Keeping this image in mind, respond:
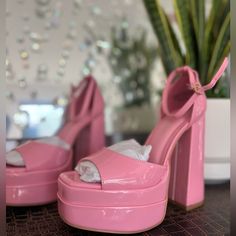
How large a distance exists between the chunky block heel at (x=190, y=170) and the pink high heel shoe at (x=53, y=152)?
26cm

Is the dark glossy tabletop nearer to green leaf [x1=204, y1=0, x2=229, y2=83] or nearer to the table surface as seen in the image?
the table surface

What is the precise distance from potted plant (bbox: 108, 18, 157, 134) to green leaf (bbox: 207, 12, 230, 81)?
0.34 meters

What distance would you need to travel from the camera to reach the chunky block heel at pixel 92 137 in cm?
86

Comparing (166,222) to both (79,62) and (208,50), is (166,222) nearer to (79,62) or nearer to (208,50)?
(208,50)

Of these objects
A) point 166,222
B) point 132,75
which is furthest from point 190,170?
point 132,75

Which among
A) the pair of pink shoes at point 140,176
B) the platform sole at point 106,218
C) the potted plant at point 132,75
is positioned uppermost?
the potted plant at point 132,75

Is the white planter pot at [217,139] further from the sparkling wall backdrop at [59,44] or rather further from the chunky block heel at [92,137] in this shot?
the sparkling wall backdrop at [59,44]

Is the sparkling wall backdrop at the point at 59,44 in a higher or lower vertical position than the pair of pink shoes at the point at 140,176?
higher

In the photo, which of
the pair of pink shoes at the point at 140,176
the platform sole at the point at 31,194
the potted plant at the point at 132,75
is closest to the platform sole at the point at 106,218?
the pair of pink shoes at the point at 140,176

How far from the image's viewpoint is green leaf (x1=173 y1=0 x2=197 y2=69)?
82cm

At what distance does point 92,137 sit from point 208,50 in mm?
402

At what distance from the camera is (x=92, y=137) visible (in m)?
0.86

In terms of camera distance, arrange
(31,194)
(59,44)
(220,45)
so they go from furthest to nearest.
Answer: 1. (59,44)
2. (220,45)
3. (31,194)

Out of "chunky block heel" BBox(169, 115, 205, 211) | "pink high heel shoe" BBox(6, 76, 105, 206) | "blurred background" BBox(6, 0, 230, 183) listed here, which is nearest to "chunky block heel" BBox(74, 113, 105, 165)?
"pink high heel shoe" BBox(6, 76, 105, 206)
